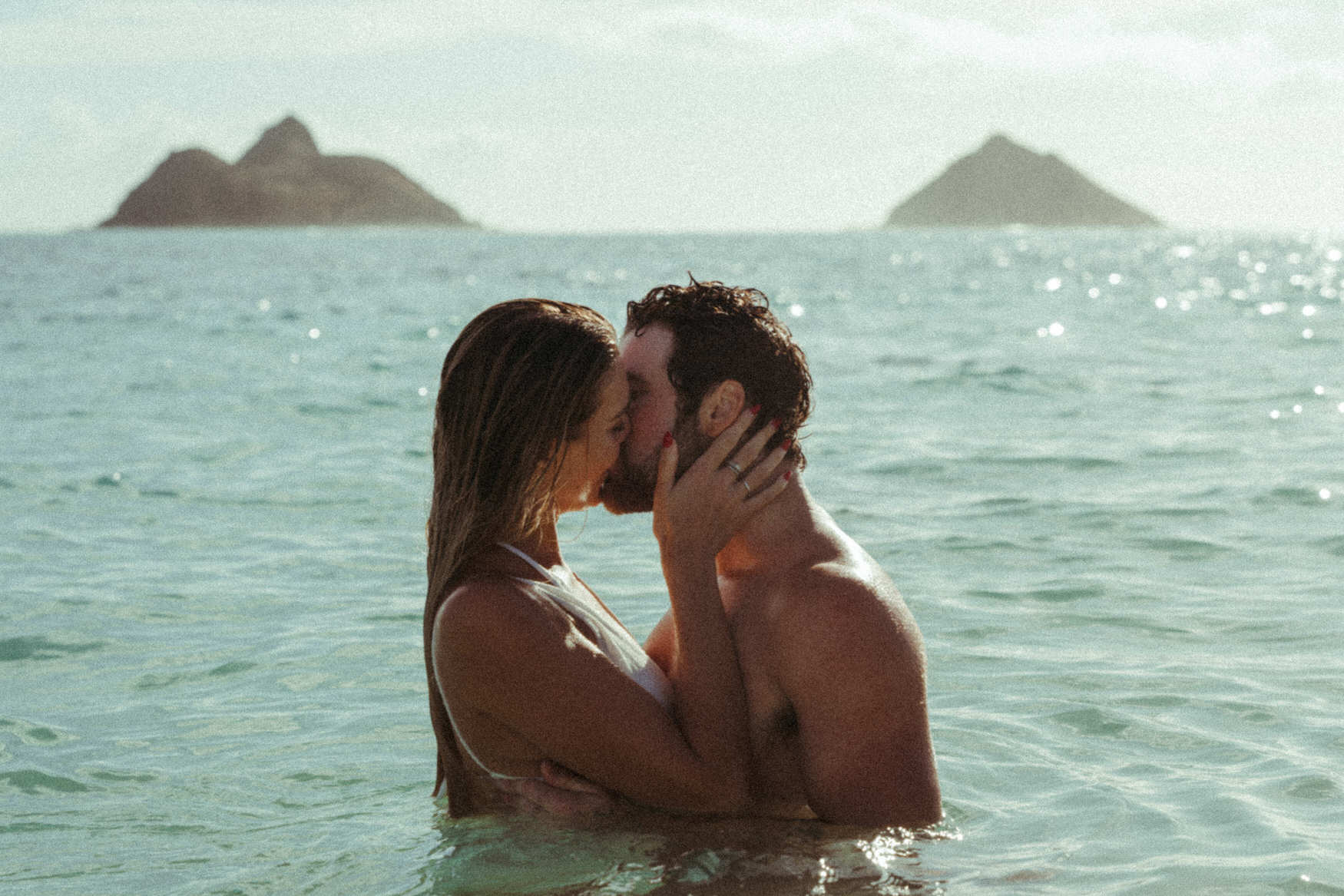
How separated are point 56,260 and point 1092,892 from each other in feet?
287

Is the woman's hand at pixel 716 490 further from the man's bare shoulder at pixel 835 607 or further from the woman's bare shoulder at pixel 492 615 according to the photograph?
the woman's bare shoulder at pixel 492 615

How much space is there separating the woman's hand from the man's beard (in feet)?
0.10

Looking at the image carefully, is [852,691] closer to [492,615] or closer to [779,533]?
[779,533]

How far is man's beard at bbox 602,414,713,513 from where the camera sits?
13.1 feet

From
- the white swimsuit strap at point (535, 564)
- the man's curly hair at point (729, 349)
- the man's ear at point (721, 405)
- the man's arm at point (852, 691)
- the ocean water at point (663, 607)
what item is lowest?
the ocean water at point (663, 607)

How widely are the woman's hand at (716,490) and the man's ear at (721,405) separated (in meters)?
0.03

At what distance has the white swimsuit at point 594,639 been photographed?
388 cm

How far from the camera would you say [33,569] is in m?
9.16

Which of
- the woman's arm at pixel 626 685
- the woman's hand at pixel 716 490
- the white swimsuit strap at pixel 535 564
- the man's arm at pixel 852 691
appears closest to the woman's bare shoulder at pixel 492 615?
the woman's arm at pixel 626 685

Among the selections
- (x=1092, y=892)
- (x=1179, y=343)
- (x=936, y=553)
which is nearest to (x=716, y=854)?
(x=1092, y=892)

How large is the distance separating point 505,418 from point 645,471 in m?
0.48

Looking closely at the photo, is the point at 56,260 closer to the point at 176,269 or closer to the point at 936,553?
the point at 176,269

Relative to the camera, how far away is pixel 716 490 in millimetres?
3906

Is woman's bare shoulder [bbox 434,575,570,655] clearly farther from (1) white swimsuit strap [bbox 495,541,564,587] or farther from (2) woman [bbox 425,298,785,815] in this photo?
(1) white swimsuit strap [bbox 495,541,564,587]
